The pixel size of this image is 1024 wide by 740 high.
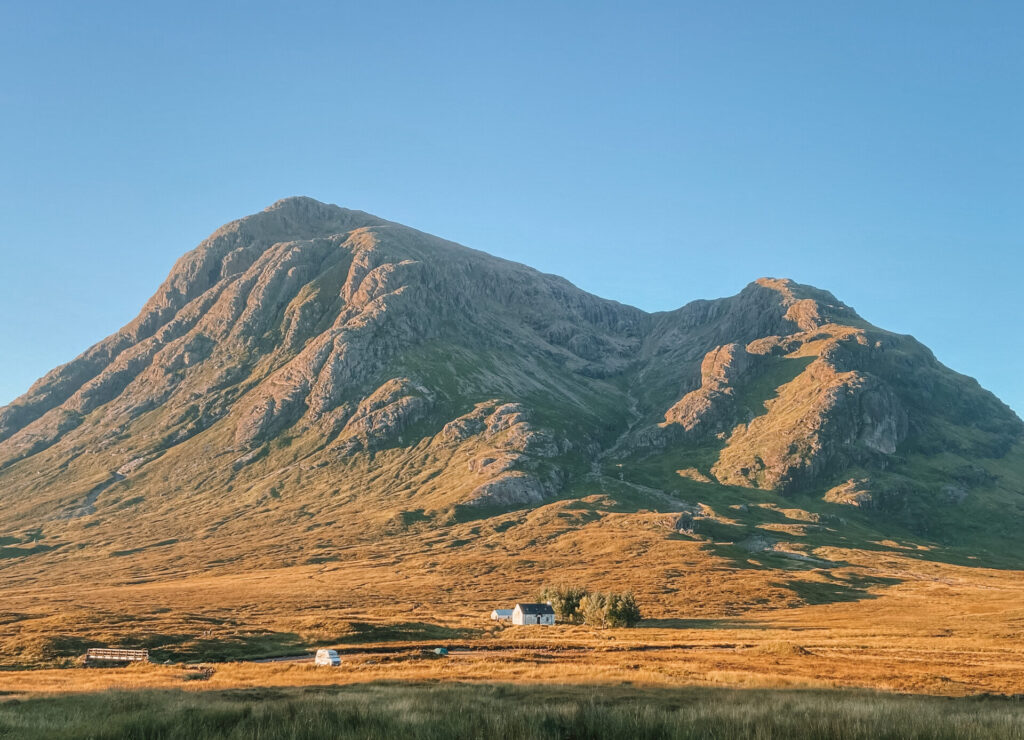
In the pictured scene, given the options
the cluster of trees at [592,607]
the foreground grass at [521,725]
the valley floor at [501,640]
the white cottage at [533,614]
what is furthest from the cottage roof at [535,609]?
the foreground grass at [521,725]

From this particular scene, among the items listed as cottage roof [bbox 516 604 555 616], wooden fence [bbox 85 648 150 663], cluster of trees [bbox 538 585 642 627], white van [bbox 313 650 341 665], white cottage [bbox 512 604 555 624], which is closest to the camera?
white van [bbox 313 650 341 665]

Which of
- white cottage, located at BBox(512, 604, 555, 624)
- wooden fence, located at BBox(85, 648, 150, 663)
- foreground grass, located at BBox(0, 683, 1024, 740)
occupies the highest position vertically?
foreground grass, located at BBox(0, 683, 1024, 740)

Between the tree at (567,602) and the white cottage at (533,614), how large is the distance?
6.51 meters

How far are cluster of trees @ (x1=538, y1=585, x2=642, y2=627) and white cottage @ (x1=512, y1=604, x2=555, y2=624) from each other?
20.9 feet

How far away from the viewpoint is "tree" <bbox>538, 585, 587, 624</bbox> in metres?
125

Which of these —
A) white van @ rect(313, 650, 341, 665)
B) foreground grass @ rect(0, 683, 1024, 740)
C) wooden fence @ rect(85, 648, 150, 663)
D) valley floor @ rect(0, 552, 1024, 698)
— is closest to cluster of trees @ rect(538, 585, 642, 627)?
valley floor @ rect(0, 552, 1024, 698)

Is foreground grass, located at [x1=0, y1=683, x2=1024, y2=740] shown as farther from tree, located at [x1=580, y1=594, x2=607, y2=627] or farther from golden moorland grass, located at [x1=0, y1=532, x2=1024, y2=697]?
tree, located at [x1=580, y1=594, x2=607, y2=627]

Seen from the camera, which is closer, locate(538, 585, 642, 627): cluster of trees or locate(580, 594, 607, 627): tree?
locate(538, 585, 642, 627): cluster of trees

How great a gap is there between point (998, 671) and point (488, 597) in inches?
4769

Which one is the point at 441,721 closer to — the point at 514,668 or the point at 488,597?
the point at 514,668

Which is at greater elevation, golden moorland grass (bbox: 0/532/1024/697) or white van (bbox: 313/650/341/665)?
white van (bbox: 313/650/341/665)

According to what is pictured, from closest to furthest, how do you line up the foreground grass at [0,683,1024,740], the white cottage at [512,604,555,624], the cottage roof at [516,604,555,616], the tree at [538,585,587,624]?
the foreground grass at [0,683,1024,740] < the white cottage at [512,604,555,624] < the cottage roof at [516,604,555,616] < the tree at [538,585,587,624]

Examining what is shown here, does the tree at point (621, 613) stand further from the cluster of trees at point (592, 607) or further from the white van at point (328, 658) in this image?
the white van at point (328, 658)

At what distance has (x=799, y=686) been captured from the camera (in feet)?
139
